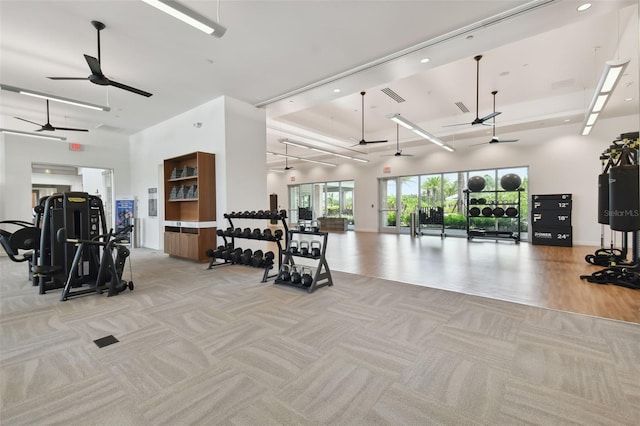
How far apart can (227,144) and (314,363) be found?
5041 millimetres

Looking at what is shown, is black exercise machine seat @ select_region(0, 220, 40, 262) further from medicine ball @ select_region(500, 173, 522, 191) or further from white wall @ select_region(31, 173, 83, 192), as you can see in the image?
medicine ball @ select_region(500, 173, 522, 191)

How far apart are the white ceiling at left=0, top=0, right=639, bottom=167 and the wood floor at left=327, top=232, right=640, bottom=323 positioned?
11.6 feet

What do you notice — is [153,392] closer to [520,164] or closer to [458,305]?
[458,305]

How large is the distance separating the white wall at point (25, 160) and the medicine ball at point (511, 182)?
40.4 feet

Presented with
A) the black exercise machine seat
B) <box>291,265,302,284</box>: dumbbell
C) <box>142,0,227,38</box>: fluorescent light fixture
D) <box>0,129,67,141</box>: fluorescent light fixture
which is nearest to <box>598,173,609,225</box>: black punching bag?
<box>291,265,302,284</box>: dumbbell

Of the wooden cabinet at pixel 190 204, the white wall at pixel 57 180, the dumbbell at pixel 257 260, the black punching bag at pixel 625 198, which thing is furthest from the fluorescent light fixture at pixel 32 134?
the black punching bag at pixel 625 198

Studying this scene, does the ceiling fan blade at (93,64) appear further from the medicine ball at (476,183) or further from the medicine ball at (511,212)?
the medicine ball at (511,212)

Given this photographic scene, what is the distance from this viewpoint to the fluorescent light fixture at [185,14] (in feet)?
8.59

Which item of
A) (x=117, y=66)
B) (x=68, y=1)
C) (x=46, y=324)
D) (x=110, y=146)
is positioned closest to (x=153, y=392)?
(x=46, y=324)

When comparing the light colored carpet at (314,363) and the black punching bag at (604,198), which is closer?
the light colored carpet at (314,363)

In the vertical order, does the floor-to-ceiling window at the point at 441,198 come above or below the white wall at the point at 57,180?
below

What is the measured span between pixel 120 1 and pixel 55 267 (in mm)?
3546

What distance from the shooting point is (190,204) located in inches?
266

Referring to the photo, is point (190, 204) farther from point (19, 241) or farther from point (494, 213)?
point (494, 213)
